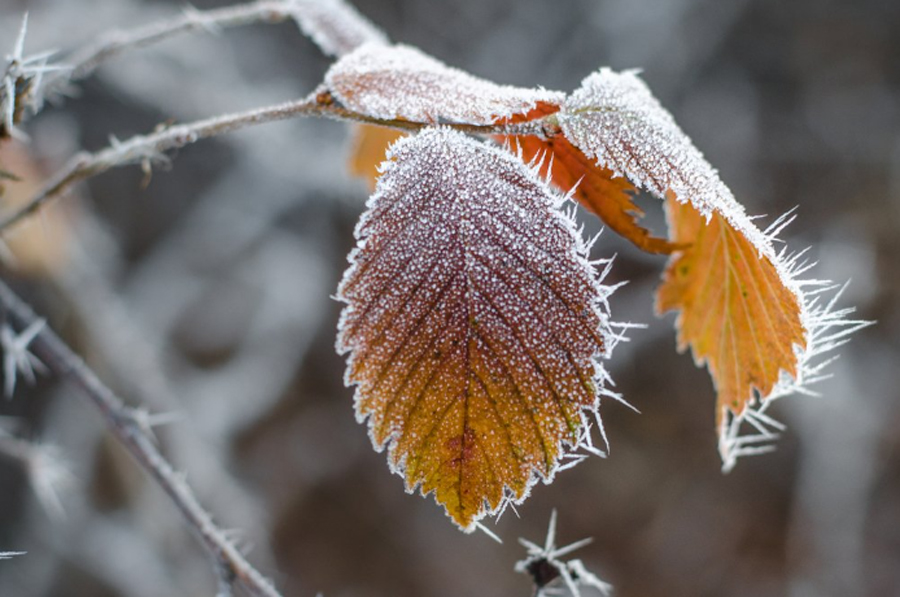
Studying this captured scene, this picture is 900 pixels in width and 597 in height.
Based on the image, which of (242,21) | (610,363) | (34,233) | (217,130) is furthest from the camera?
(610,363)

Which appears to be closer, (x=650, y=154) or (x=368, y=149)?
(x=650, y=154)

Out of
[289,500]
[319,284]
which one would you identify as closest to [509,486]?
[319,284]

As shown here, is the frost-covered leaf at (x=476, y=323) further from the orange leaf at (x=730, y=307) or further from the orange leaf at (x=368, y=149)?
the orange leaf at (x=368, y=149)

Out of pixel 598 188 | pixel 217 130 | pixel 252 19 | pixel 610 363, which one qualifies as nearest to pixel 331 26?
pixel 252 19

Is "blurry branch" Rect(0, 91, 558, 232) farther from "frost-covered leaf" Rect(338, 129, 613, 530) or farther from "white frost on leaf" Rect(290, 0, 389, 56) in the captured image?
"white frost on leaf" Rect(290, 0, 389, 56)

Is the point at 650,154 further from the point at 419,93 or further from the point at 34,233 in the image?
the point at 34,233

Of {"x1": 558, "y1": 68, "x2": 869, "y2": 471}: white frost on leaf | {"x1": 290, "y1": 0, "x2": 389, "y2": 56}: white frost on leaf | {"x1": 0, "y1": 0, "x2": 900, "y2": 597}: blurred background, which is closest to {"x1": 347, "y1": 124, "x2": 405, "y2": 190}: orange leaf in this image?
{"x1": 290, "y1": 0, "x2": 389, "y2": 56}: white frost on leaf

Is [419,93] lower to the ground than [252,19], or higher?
lower

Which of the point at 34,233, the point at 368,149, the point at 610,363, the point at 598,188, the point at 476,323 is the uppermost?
the point at 34,233
